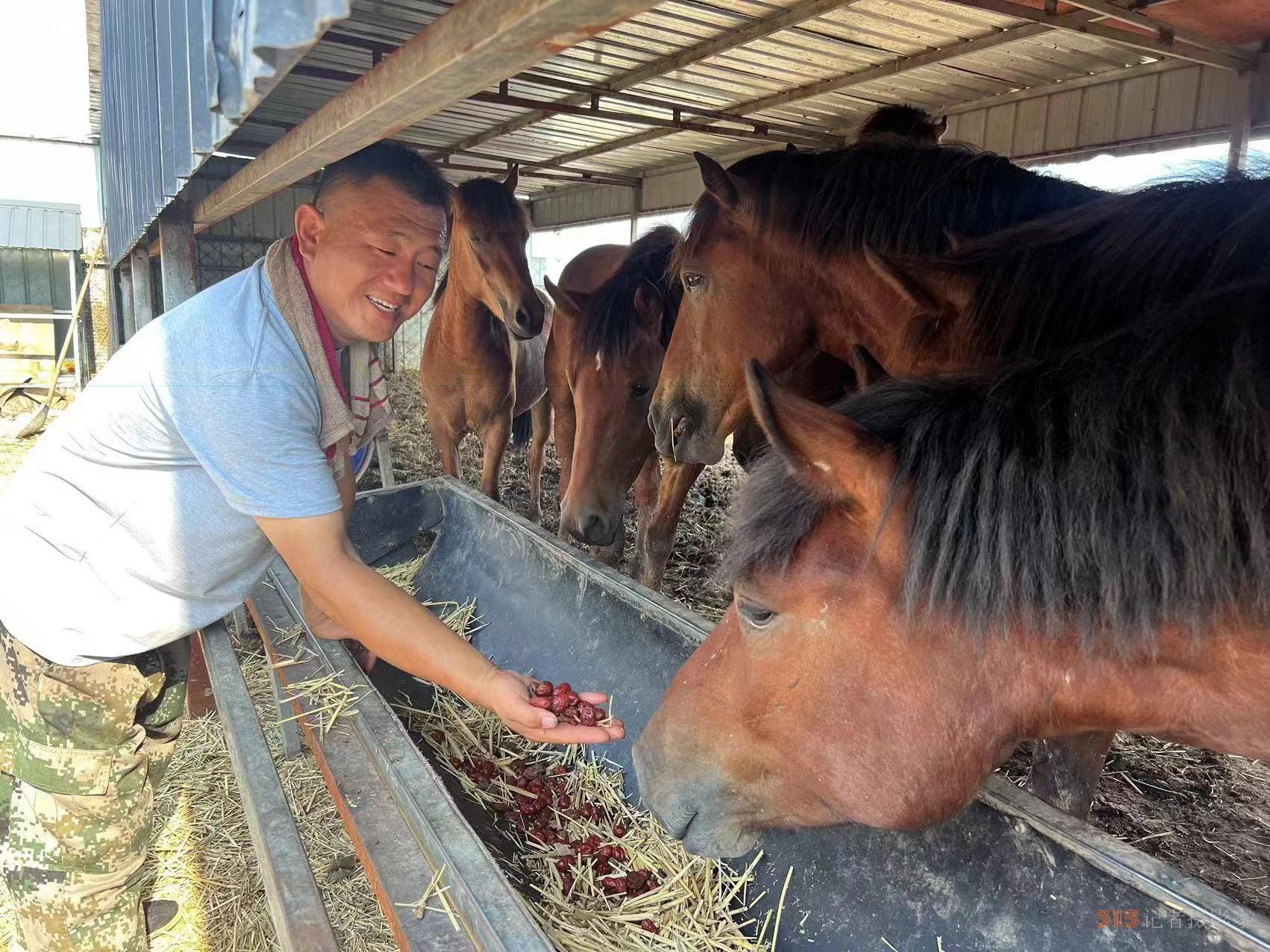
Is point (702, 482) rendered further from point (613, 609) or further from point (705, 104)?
point (613, 609)

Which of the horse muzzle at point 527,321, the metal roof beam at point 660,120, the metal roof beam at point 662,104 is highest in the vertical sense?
the metal roof beam at point 662,104

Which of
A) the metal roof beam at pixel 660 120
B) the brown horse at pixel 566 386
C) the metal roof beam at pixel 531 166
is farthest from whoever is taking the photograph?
the metal roof beam at pixel 531 166

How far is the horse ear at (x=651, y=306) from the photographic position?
423 cm

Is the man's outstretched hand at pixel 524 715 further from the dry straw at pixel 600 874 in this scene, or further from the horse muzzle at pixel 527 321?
the horse muzzle at pixel 527 321

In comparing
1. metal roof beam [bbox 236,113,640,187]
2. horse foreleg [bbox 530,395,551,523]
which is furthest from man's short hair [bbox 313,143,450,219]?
metal roof beam [bbox 236,113,640,187]

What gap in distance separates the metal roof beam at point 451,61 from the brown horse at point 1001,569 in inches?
19.5

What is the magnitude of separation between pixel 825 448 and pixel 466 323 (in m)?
4.71

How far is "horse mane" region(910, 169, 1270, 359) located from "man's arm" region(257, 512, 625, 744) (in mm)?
1471

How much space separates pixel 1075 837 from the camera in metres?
1.38

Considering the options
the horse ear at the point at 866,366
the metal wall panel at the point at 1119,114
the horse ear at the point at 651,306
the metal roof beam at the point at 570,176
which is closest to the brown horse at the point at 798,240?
the horse ear at the point at 866,366

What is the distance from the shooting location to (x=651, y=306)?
4.24m

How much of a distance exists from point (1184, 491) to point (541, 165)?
10.8 metres

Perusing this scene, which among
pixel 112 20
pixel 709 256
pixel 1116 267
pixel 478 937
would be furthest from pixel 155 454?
pixel 112 20

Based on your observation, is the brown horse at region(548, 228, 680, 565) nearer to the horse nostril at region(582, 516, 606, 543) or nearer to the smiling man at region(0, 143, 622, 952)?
the horse nostril at region(582, 516, 606, 543)
